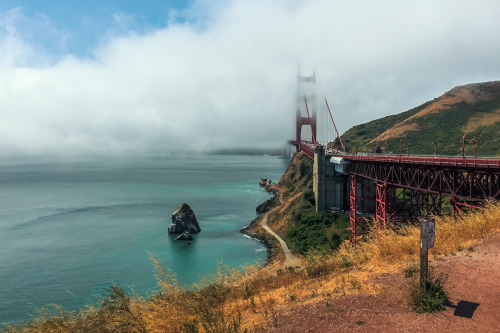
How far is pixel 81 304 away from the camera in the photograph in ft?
113

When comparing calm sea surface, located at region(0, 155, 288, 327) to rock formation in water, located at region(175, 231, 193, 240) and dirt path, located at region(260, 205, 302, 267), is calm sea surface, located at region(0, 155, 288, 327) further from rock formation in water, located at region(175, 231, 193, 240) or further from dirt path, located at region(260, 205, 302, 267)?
dirt path, located at region(260, 205, 302, 267)

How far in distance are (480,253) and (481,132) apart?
77730 millimetres

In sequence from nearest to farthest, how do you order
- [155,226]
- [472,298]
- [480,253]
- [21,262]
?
[472,298]
[480,253]
[21,262]
[155,226]

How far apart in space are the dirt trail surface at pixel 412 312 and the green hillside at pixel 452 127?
60632mm

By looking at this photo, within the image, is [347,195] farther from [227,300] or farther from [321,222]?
[227,300]

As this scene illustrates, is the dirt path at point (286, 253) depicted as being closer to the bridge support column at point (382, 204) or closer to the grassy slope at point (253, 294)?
the bridge support column at point (382, 204)

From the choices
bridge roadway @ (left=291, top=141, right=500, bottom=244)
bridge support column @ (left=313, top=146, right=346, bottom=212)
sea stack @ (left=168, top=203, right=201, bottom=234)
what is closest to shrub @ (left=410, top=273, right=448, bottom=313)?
bridge roadway @ (left=291, top=141, right=500, bottom=244)

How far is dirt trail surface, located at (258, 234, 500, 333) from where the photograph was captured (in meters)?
7.16

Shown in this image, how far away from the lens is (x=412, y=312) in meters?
7.78

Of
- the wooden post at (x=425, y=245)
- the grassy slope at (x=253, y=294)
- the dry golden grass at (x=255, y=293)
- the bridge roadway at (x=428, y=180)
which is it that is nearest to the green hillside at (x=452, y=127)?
the bridge roadway at (x=428, y=180)

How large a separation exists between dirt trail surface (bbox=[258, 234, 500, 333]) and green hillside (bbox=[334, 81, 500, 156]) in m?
60.6

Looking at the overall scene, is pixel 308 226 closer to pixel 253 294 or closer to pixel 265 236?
pixel 265 236

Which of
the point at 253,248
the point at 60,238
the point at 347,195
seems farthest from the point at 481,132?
the point at 60,238

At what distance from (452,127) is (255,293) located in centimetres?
8833
